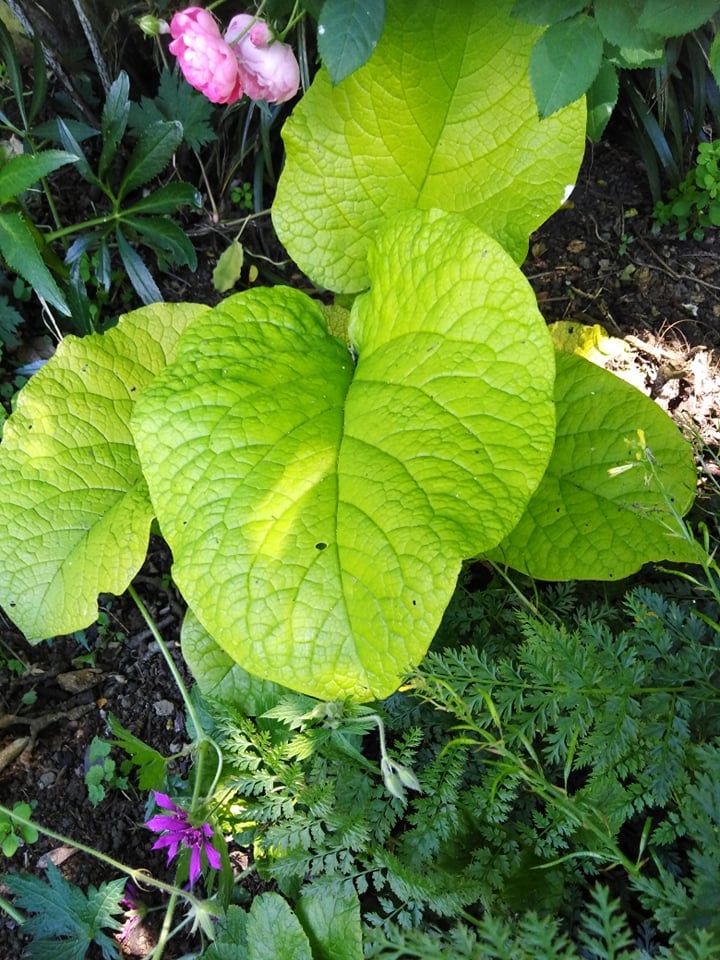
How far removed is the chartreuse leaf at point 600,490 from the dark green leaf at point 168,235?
0.81 metres

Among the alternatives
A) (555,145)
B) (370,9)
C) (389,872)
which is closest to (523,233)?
(555,145)

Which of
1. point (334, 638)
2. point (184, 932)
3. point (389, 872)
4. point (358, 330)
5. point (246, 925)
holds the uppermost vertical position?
point (358, 330)

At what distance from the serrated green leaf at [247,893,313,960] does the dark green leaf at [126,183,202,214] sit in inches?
52.2

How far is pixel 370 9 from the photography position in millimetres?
990

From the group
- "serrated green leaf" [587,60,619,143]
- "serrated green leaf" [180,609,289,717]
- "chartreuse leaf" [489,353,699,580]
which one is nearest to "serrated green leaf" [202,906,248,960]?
"serrated green leaf" [180,609,289,717]

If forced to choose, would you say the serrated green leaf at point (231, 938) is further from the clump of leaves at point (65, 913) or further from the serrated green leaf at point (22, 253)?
the serrated green leaf at point (22, 253)

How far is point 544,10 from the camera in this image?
969mm

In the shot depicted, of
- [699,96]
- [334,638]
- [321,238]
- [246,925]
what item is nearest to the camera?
[334,638]

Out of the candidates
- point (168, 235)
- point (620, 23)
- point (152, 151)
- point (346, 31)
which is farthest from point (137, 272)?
point (620, 23)

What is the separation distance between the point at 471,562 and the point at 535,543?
20 centimetres

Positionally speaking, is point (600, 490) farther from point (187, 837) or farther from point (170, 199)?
point (170, 199)

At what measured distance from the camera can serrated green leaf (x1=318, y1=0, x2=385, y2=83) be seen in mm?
990

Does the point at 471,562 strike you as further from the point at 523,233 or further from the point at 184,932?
the point at 184,932

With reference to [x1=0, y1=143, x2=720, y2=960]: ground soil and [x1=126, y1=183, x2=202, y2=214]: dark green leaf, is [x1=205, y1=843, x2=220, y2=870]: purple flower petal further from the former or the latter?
[x1=126, y1=183, x2=202, y2=214]: dark green leaf
